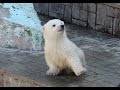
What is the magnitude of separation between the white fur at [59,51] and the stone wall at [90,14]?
235 centimetres

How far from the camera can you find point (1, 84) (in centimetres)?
589

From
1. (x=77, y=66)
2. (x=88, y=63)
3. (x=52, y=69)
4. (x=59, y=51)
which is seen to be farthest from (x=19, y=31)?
(x=77, y=66)

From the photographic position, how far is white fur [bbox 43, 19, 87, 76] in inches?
207

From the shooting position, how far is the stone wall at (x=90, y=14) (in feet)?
25.1

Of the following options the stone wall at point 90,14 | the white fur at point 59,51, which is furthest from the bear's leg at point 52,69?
the stone wall at point 90,14

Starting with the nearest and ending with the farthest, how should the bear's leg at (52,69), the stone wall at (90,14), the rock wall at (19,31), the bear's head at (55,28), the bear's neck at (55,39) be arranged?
the bear's head at (55,28), the bear's neck at (55,39), the bear's leg at (52,69), the rock wall at (19,31), the stone wall at (90,14)

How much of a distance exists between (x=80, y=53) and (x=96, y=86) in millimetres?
516

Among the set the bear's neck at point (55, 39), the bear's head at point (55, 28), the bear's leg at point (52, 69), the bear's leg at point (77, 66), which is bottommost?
the bear's leg at point (52, 69)

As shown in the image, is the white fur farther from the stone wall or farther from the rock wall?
the stone wall

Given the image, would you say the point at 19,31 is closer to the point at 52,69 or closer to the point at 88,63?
the point at 88,63

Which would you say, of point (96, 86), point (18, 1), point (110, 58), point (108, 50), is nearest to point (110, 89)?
point (96, 86)

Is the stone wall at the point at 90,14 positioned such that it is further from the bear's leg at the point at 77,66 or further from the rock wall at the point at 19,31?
the bear's leg at the point at 77,66

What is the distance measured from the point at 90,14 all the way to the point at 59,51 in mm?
2878

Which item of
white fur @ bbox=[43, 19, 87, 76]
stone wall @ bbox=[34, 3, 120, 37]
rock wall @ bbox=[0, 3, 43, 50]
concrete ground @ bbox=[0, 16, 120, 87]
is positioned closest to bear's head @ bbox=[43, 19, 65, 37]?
white fur @ bbox=[43, 19, 87, 76]
